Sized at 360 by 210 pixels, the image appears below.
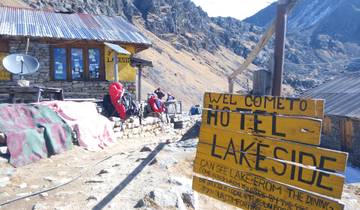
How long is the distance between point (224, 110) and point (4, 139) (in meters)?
5.74

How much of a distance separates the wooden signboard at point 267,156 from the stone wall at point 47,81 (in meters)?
13.3

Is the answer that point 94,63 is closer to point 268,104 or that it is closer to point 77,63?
point 77,63

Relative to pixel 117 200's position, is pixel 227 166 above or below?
above

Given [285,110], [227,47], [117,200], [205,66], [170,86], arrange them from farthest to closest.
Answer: [227,47], [205,66], [170,86], [117,200], [285,110]

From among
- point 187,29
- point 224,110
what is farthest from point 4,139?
point 187,29

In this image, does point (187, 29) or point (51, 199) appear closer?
point (51, 199)

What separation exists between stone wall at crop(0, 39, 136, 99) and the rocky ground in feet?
24.9

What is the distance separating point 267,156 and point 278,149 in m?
0.12

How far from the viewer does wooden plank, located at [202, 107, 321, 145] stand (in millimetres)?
3711

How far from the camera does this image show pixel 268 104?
13.3 ft

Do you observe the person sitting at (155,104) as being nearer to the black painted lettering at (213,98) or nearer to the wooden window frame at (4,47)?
the wooden window frame at (4,47)

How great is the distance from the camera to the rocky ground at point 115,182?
19.2ft

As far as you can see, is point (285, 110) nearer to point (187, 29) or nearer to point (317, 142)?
point (317, 142)

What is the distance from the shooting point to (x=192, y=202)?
592 cm
